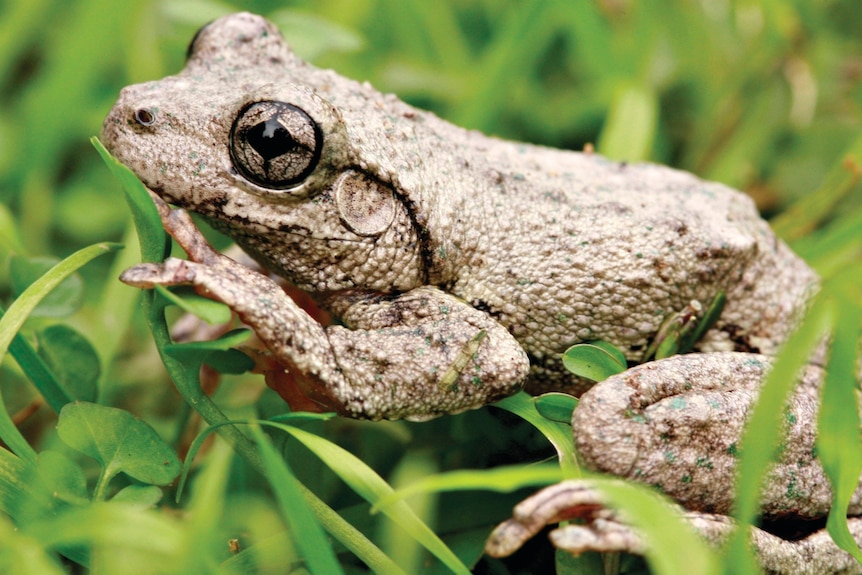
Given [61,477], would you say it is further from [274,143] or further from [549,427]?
[549,427]

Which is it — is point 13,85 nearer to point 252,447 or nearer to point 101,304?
point 101,304

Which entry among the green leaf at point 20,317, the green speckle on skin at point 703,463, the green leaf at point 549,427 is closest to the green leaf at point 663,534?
the green leaf at point 549,427

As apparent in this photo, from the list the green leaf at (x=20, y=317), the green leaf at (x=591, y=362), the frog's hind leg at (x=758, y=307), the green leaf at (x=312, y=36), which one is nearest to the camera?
the green leaf at (x=20, y=317)

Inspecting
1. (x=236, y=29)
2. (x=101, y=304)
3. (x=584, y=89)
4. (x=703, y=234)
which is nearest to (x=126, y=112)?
(x=236, y=29)

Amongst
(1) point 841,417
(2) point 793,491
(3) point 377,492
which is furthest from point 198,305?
(2) point 793,491

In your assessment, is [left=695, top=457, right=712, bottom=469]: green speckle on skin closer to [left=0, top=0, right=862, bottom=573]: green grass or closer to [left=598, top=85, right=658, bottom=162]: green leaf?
[left=0, top=0, right=862, bottom=573]: green grass

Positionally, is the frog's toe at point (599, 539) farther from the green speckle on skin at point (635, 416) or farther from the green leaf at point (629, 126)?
the green leaf at point (629, 126)

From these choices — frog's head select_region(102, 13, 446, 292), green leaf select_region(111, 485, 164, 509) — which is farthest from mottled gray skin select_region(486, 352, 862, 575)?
green leaf select_region(111, 485, 164, 509)

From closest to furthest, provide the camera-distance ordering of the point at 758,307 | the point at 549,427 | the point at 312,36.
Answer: the point at 549,427 < the point at 758,307 < the point at 312,36
